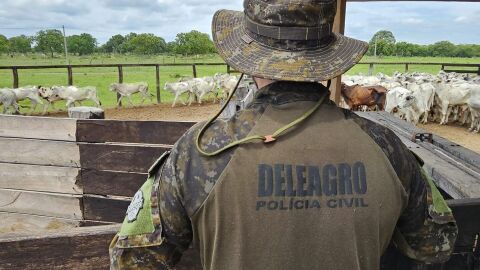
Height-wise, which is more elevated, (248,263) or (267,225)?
(267,225)

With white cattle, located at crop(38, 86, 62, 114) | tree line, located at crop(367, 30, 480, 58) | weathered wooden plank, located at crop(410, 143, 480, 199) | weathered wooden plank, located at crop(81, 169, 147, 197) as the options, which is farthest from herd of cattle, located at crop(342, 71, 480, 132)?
tree line, located at crop(367, 30, 480, 58)

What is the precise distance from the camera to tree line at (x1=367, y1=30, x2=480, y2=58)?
284ft

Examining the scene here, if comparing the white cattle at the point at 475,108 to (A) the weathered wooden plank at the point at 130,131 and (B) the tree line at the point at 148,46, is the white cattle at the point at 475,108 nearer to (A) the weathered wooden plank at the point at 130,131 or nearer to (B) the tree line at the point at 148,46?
(A) the weathered wooden plank at the point at 130,131

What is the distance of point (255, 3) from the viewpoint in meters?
1.18

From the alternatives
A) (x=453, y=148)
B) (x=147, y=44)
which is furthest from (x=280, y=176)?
(x=147, y=44)

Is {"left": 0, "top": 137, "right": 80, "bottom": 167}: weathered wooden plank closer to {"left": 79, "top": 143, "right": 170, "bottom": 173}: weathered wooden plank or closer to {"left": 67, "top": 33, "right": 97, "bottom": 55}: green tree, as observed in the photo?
{"left": 79, "top": 143, "right": 170, "bottom": 173}: weathered wooden plank

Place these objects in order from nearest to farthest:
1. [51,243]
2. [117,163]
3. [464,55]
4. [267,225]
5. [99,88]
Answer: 1. [267,225]
2. [51,243]
3. [117,163]
4. [99,88]
5. [464,55]

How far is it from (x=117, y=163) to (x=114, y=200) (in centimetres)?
35

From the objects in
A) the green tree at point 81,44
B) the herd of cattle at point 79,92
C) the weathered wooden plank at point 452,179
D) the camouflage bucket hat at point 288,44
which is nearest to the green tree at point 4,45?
the green tree at point 81,44

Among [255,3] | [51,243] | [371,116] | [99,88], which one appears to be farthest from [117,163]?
Answer: [99,88]

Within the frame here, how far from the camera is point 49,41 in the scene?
204 ft

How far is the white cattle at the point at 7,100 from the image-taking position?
14392 mm

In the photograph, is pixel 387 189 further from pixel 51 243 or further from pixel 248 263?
pixel 51 243

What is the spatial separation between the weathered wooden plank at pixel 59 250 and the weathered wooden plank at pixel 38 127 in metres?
2.09
